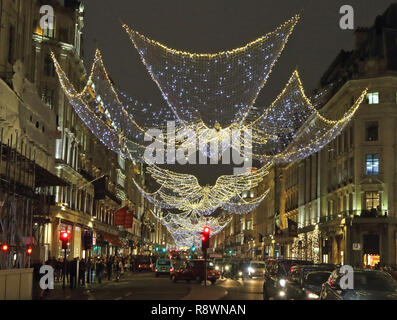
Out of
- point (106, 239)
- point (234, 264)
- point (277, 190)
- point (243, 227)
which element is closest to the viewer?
point (234, 264)

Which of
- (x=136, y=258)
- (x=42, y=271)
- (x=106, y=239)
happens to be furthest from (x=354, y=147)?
(x=42, y=271)

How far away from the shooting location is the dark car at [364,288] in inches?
646

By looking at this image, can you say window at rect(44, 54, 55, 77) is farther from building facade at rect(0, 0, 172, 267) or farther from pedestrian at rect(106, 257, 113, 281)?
pedestrian at rect(106, 257, 113, 281)

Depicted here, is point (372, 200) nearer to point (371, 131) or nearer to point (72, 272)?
point (371, 131)

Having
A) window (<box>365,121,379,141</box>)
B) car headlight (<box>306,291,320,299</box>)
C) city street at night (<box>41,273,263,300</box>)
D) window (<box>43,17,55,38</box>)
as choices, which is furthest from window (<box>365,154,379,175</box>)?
car headlight (<box>306,291,320,299</box>)

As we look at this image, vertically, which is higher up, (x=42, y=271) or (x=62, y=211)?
(x=62, y=211)

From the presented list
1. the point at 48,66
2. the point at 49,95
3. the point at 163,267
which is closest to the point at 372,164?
the point at 163,267

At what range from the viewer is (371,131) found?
6212 centimetres

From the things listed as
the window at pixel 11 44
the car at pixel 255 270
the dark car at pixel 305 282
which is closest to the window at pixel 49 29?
the window at pixel 11 44

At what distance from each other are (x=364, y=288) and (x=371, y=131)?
4688 cm

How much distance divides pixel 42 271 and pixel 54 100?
27639 millimetres

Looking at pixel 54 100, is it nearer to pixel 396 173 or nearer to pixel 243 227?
pixel 396 173

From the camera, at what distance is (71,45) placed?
54.7 m

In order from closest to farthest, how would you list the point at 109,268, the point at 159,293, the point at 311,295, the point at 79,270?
the point at 311,295
the point at 159,293
the point at 79,270
the point at 109,268
